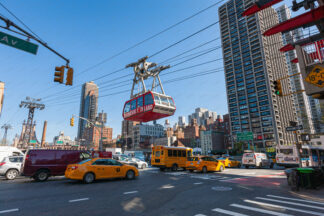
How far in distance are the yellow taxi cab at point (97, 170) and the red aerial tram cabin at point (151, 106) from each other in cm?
507

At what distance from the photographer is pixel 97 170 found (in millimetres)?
11531

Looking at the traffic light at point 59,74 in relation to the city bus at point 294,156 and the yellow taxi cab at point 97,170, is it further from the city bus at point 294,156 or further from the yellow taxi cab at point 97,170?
the city bus at point 294,156

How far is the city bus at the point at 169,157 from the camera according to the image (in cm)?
1928

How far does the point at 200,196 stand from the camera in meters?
7.87

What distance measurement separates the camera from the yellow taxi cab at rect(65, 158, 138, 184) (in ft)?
35.7

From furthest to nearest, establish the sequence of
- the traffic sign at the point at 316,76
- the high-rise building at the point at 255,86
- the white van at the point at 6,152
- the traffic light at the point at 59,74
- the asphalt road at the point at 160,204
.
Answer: the high-rise building at the point at 255,86, the white van at the point at 6,152, the traffic light at the point at 59,74, the traffic sign at the point at 316,76, the asphalt road at the point at 160,204

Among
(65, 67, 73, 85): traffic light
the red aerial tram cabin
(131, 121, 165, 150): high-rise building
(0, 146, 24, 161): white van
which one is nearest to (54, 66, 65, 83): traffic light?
(65, 67, 73, 85): traffic light

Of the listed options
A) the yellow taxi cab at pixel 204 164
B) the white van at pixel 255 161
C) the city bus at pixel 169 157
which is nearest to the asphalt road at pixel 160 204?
the yellow taxi cab at pixel 204 164

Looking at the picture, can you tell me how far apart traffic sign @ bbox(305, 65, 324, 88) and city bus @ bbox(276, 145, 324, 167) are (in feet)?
55.5

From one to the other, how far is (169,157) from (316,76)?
14980mm

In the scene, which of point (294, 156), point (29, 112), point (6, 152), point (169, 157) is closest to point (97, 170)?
point (169, 157)

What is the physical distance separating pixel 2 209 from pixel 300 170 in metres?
13.2

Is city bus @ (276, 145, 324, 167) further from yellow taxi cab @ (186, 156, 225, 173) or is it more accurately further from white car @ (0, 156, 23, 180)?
white car @ (0, 156, 23, 180)

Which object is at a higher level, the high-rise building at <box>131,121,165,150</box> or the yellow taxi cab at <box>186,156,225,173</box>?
the high-rise building at <box>131,121,165,150</box>
